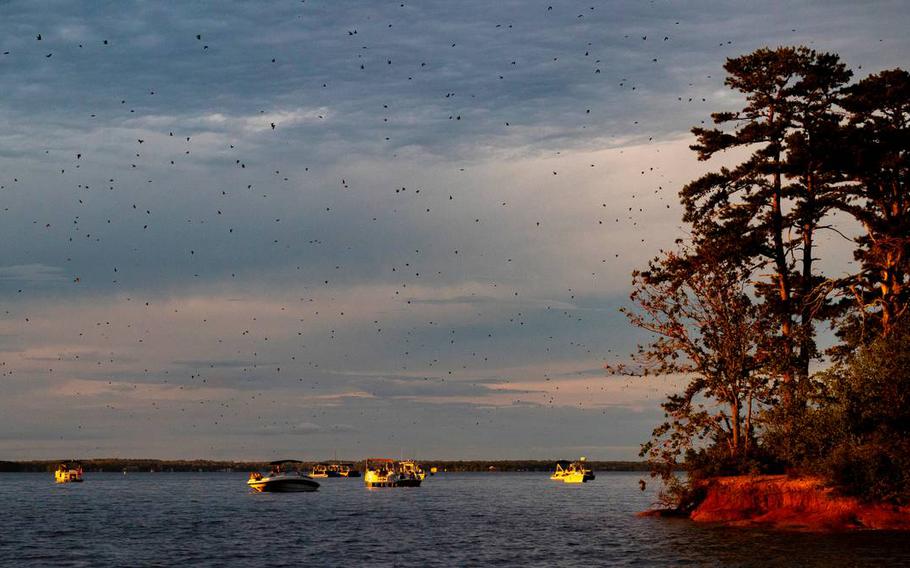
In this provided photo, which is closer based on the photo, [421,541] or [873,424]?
[873,424]

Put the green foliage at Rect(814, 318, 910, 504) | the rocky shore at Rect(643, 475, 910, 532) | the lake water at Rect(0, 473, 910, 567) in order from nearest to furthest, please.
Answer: the lake water at Rect(0, 473, 910, 567)
the green foliage at Rect(814, 318, 910, 504)
the rocky shore at Rect(643, 475, 910, 532)

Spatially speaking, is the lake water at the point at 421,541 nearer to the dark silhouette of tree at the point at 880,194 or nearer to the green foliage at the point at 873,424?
the green foliage at the point at 873,424

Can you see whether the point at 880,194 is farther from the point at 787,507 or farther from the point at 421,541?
the point at 421,541

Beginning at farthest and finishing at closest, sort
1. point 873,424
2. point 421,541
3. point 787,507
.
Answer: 1. point 421,541
2. point 787,507
3. point 873,424

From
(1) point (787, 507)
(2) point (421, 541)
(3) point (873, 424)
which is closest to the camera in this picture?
(3) point (873, 424)

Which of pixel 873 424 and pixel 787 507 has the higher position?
pixel 873 424

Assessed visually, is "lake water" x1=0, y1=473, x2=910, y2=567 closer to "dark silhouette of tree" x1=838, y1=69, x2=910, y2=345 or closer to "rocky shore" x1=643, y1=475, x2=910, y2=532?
"rocky shore" x1=643, y1=475, x2=910, y2=532

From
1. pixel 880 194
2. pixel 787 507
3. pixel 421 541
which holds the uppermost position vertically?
pixel 880 194

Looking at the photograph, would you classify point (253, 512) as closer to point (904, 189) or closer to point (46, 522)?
point (46, 522)

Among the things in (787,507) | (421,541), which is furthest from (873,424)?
(421,541)

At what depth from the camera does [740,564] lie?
3909 centimetres

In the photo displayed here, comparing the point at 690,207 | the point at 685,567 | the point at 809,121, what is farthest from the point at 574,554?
the point at 809,121

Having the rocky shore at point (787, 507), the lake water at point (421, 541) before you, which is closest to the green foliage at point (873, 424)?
the rocky shore at point (787, 507)

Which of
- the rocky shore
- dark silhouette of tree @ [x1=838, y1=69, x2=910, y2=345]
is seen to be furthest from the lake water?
dark silhouette of tree @ [x1=838, y1=69, x2=910, y2=345]
